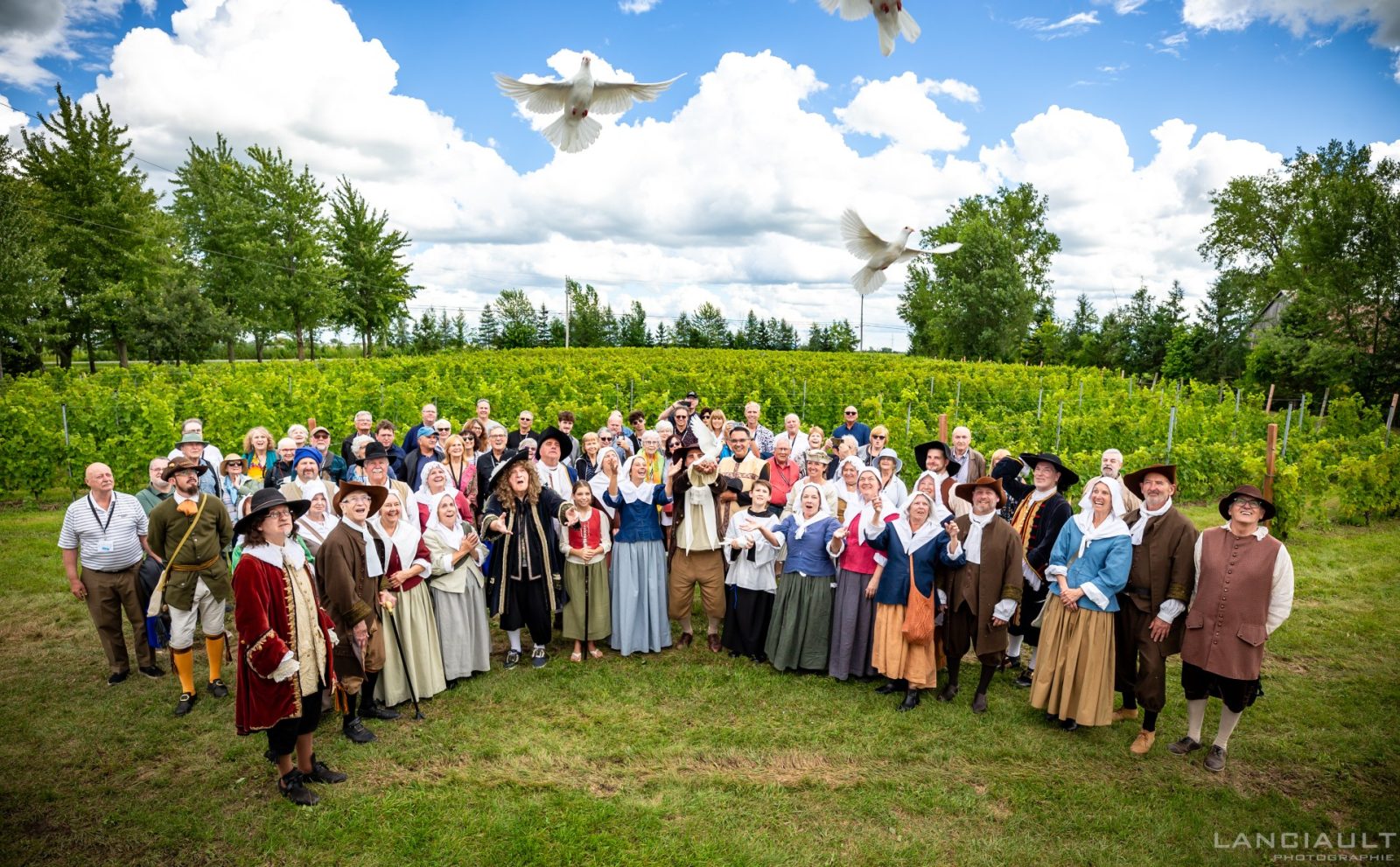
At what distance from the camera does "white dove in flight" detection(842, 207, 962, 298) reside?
18.1 ft

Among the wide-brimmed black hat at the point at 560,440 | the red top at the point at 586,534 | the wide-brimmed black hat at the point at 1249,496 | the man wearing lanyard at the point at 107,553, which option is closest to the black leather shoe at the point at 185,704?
the man wearing lanyard at the point at 107,553

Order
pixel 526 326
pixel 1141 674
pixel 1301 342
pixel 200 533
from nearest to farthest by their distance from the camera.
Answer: pixel 1141 674 < pixel 200 533 < pixel 1301 342 < pixel 526 326

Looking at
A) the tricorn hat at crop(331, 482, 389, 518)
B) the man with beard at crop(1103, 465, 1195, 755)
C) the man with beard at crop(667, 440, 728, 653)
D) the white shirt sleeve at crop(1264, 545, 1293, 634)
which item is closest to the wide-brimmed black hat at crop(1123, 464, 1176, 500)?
the man with beard at crop(1103, 465, 1195, 755)

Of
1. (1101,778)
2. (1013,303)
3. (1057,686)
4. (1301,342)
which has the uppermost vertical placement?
(1013,303)

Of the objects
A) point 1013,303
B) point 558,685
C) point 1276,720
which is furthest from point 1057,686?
point 1013,303

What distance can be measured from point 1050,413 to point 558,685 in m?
12.3

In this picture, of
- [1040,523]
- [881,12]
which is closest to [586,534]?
[1040,523]

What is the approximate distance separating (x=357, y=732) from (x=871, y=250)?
17.1ft

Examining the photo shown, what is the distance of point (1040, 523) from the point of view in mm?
5289

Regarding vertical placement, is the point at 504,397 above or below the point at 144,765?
above

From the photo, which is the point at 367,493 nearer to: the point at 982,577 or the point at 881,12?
the point at 881,12

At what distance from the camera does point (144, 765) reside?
4.42 m

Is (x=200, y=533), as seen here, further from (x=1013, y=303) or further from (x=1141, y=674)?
(x=1013, y=303)

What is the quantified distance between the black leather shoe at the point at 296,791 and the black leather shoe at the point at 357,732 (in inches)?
23.1
